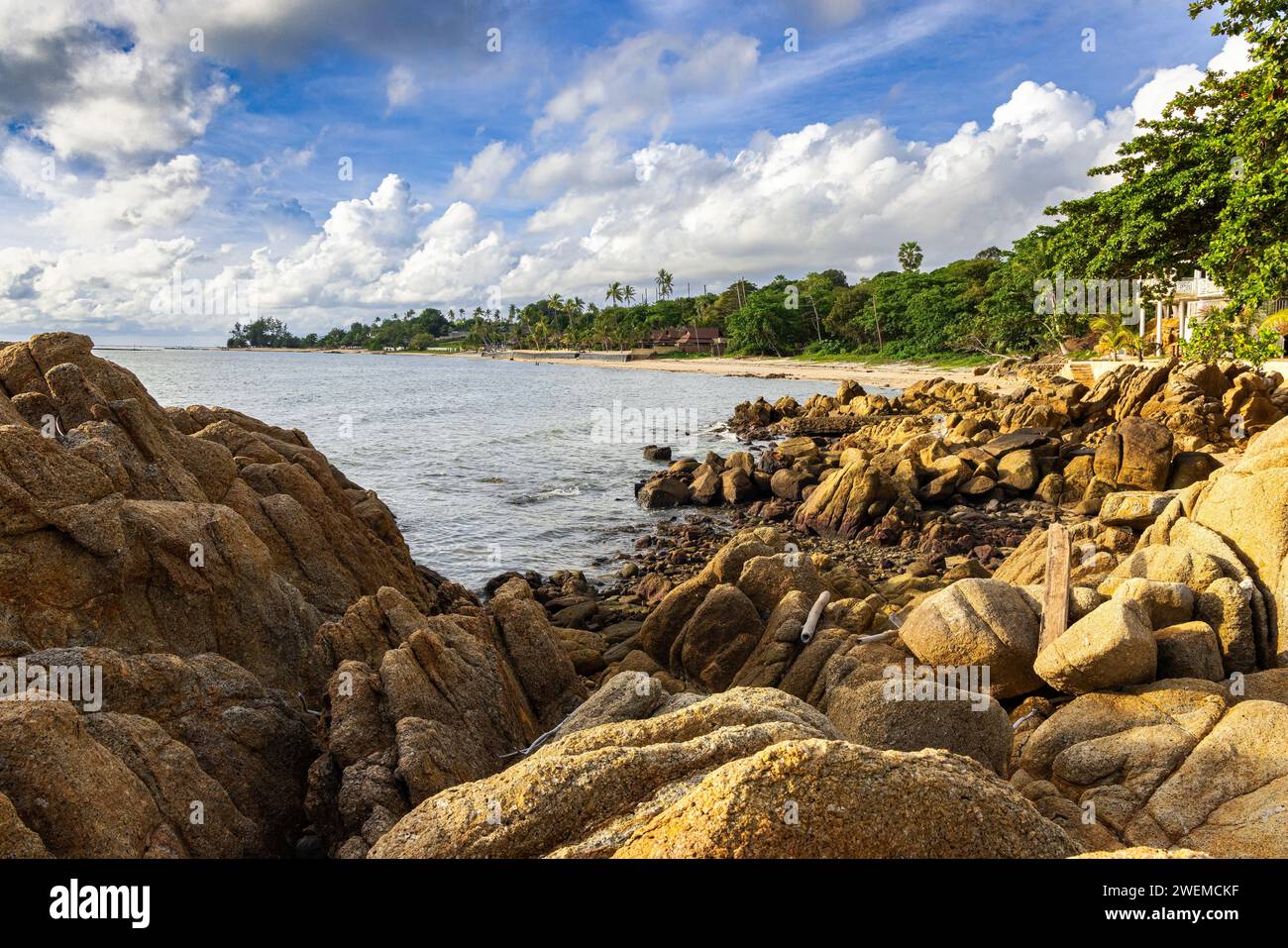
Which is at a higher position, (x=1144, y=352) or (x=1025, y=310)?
(x=1025, y=310)

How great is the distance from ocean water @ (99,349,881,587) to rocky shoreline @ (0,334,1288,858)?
929 cm

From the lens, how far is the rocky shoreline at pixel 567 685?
461cm

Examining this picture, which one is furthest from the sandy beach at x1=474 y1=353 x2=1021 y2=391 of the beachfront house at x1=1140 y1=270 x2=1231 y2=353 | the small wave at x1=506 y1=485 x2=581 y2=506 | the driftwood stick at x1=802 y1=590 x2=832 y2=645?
the driftwood stick at x1=802 y1=590 x2=832 y2=645

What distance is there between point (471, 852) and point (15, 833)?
2.58 metres

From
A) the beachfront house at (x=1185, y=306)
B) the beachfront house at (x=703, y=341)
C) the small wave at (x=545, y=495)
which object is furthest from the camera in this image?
the beachfront house at (x=703, y=341)

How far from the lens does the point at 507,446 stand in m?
52.0

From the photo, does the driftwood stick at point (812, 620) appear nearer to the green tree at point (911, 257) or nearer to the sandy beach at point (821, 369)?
the sandy beach at point (821, 369)

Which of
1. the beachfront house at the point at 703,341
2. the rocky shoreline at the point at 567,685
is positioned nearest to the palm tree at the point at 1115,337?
the rocky shoreline at the point at 567,685

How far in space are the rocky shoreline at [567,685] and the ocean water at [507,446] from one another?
929 cm

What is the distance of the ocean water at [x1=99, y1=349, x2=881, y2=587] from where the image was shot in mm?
27516

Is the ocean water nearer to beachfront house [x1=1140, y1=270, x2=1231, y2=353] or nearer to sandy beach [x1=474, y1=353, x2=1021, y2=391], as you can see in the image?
sandy beach [x1=474, y1=353, x2=1021, y2=391]
